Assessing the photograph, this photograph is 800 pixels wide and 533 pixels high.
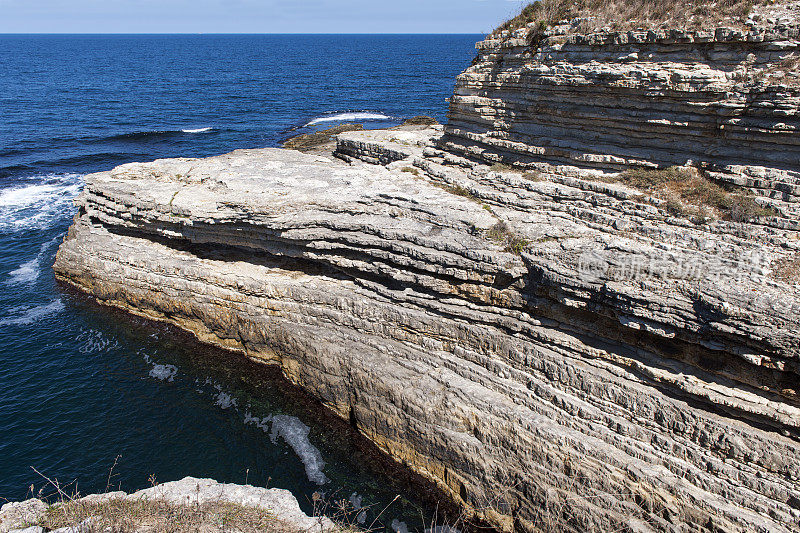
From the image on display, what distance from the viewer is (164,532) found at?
11.3m

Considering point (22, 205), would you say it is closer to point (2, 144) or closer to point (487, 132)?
point (2, 144)

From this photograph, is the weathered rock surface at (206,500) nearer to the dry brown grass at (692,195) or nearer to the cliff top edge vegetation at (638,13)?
the dry brown grass at (692,195)

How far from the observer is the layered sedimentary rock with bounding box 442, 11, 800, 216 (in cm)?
1588

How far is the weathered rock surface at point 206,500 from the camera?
11.7 metres

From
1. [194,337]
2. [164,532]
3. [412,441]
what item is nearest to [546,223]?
[412,441]

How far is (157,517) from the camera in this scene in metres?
11.8

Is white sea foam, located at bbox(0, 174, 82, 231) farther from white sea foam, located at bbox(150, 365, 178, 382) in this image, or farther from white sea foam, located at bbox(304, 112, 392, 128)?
white sea foam, located at bbox(304, 112, 392, 128)

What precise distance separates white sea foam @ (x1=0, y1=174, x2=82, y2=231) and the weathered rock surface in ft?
94.2

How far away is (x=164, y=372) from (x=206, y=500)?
10153 millimetres

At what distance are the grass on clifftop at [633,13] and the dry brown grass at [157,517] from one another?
66.9 feet

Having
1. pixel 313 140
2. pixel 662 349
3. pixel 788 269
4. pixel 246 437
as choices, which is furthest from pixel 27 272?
pixel 788 269

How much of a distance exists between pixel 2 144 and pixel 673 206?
61.7 meters

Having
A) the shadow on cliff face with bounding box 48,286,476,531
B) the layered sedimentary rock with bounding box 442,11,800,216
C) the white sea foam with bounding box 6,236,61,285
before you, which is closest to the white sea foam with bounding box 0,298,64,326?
the white sea foam with bounding box 6,236,61,285

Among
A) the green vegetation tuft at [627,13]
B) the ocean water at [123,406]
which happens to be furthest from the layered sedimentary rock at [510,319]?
the green vegetation tuft at [627,13]
